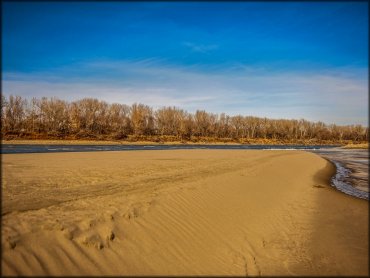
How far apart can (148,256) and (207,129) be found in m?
98.0

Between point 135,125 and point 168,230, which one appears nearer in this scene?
point 168,230

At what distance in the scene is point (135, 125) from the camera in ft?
280

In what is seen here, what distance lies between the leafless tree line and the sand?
2099 inches

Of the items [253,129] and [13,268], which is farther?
[253,129]

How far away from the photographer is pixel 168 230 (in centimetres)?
612

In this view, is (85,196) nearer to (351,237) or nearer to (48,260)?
(48,260)

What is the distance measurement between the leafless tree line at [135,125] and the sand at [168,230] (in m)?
53.3

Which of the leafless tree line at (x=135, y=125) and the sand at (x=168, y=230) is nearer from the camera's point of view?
the sand at (x=168, y=230)

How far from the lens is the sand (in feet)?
14.8

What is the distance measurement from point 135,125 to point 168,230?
8082 centimetres

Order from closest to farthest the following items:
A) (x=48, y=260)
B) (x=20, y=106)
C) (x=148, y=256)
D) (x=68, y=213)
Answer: (x=48, y=260) < (x=148, y=256) < (x=68, y=213) < (x=20, y=106)

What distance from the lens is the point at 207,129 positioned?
102 meters

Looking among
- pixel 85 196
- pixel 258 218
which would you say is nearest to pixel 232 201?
pixel 258 218

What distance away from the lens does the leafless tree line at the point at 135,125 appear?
68.1 meters
